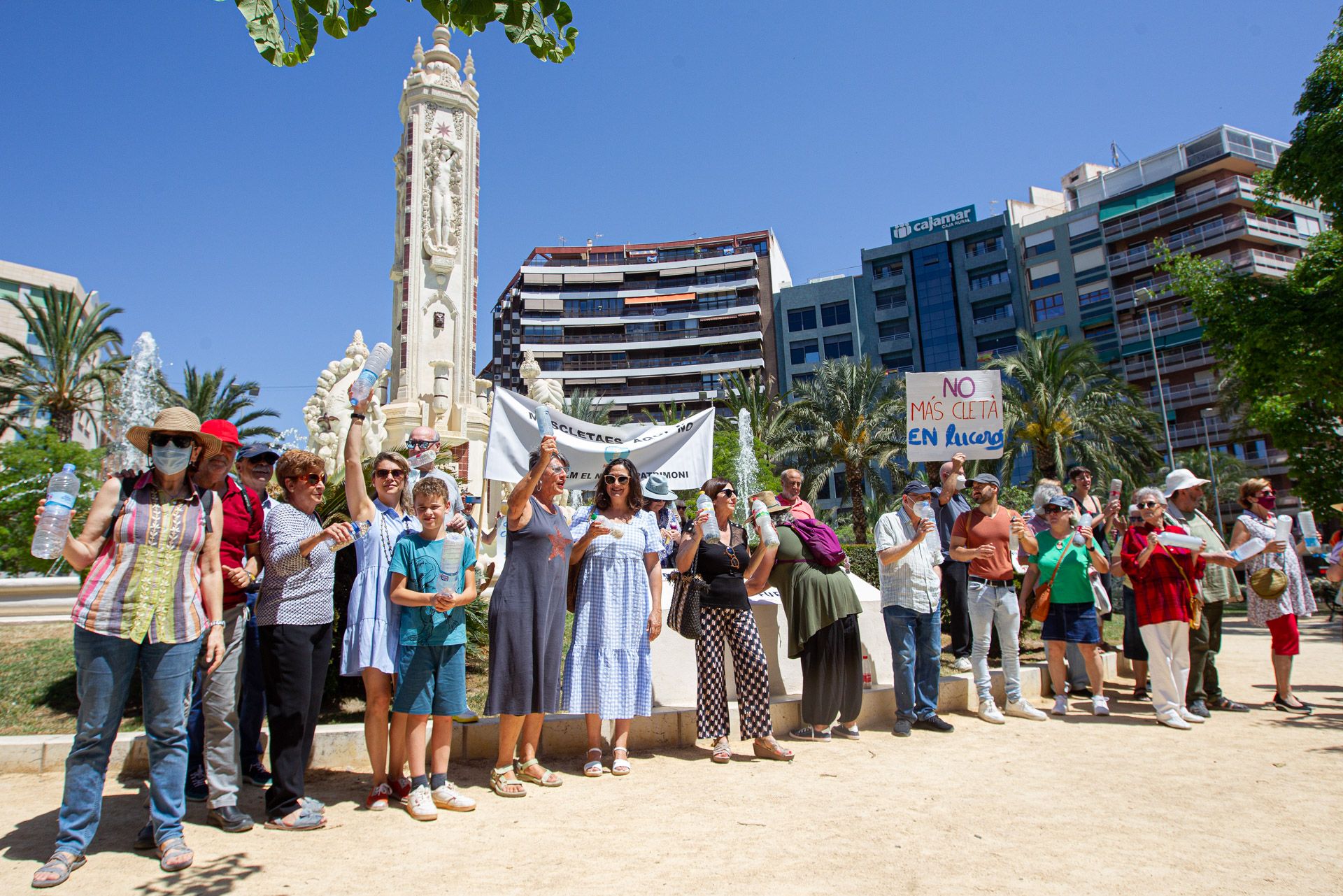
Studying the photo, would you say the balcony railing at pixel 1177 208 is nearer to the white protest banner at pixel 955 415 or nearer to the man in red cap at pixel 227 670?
the white protest banner at pixel 955 415

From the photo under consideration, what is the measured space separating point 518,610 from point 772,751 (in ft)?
6.27

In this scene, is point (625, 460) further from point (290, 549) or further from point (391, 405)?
point (391, 405)

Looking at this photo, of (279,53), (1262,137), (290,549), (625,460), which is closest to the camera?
(279,53)

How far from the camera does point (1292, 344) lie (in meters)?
17.2

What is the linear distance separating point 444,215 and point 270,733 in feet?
57.0

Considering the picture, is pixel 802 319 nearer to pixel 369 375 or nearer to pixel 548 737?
pixel 548 737

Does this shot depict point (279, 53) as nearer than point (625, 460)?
Yes

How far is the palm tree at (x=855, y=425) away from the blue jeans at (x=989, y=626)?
86.8ft

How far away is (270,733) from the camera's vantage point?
12.5ft

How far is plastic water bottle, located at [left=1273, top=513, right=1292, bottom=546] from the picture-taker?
6.57 meters

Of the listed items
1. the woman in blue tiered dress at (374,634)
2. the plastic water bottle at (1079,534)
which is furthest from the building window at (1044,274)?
the woman in blue tiered dress at (374,634)

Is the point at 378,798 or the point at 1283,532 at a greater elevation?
the point at 1283,532

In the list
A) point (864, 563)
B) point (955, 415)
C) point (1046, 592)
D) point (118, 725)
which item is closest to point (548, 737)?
point (118, 725)

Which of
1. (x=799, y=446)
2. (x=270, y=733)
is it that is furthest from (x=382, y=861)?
(x=799, y=446)
